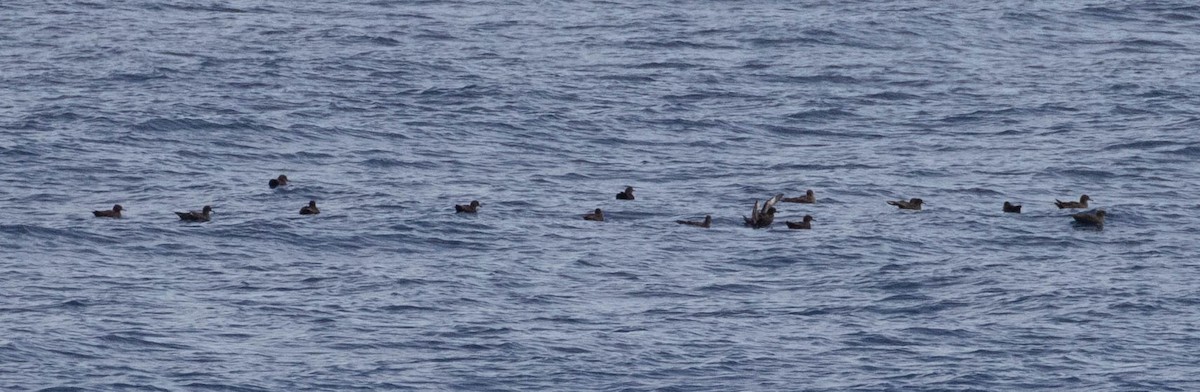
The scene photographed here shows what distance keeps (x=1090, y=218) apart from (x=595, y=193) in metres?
9.22

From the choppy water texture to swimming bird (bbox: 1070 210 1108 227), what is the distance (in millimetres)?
282

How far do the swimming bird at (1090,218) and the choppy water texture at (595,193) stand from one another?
28cm

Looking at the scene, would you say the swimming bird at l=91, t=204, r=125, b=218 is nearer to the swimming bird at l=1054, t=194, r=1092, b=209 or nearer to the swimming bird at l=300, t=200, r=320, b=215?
the swimming bird at l=300, t=200, r=320, b=215

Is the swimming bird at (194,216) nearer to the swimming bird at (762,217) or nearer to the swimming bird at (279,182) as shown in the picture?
the swimming bird at (279,182)

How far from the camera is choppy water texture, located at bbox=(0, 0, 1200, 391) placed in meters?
29.6

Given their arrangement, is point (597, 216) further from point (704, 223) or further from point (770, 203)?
point (770, 203)

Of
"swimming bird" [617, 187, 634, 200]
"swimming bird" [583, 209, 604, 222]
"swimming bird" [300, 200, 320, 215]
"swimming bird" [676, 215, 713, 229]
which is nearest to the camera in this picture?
"swimming bird" [676, 215, 713, 229]

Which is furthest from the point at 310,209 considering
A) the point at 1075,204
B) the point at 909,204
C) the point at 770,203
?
the point at 1075,204

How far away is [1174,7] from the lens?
6494 centimetres

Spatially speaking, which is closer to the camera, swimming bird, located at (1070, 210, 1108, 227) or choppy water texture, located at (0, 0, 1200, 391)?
choppy water texture, located at (0, 0, 1200, 391)

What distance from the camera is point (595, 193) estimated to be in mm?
41219

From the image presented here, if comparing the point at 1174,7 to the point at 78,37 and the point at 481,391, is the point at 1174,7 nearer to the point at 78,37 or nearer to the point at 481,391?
the point at 78,37

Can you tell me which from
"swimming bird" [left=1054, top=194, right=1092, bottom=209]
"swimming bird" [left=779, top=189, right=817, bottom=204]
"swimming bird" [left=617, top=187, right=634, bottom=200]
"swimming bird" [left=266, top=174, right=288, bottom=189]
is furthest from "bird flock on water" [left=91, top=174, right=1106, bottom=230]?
"swimming bird" [left=266, top=174, right=288, bottom=189]

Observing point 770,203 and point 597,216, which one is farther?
point 770,203
